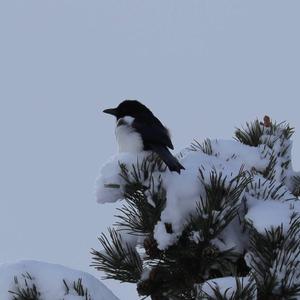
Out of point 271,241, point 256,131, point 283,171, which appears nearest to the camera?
point 271,241

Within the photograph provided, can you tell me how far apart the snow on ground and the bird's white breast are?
1267mm

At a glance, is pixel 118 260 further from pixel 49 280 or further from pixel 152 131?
pixel 152 131

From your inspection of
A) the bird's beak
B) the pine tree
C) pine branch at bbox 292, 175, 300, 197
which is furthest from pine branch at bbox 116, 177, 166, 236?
the bird's beak

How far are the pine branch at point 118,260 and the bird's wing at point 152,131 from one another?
96 cm

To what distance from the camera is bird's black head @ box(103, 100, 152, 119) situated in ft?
21.1

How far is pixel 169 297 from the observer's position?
439cm

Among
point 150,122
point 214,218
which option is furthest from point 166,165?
point 150,122

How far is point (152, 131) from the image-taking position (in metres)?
5.85

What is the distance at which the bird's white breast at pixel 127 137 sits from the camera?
5.47m

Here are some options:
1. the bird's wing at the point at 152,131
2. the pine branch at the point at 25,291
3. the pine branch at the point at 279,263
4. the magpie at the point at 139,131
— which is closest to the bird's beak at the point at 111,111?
the magpie at the point at 139,131

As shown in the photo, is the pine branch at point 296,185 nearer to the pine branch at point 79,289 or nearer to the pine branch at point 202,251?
the pine branch at point 202,251

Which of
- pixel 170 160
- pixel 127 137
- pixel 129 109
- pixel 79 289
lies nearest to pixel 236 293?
pixel 79 289

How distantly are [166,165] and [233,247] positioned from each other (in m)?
0.65

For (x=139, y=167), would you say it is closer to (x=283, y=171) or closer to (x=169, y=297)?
(x=169, y=297)
